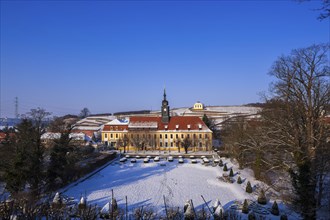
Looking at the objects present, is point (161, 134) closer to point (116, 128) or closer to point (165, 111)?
point (165, 111)

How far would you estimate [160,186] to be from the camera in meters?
26.1

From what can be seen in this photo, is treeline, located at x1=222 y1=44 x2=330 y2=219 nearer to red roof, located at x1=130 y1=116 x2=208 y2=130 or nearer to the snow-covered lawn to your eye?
the snow-covered lawn

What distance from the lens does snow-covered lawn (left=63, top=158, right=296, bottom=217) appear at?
70.5 ft

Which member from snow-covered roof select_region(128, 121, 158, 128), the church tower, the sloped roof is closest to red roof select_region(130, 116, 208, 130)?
the sloped roof

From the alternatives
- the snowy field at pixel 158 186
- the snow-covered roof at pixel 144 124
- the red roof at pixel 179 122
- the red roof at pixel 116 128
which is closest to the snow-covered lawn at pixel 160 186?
the snowy field at pixel 158 186

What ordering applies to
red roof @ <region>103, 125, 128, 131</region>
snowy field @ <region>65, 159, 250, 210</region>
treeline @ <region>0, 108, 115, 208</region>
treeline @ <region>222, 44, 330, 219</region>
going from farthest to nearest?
red roof @ <region>103, 125, 128, 131</region>
snowy field @ <region>65, 159, 250, 210</region>
treeline @ <region>0, 108, 115, 208</region>
treeline @ <region>222, 44, 330, 219</region>

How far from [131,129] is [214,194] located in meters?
34.8

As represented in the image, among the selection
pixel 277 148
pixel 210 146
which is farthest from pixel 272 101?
pixel 210 146

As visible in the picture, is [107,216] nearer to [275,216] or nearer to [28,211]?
[28,211]

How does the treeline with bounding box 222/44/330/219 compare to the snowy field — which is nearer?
the treeline with bounding box 222/44/330/219

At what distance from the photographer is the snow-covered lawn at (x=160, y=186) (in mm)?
21484

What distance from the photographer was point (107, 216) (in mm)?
15914

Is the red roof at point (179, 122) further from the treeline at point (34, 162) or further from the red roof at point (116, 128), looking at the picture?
the treeline at point (34, 162)

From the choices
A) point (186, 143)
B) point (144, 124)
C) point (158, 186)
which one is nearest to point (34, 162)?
Answer: point (158, 186)
